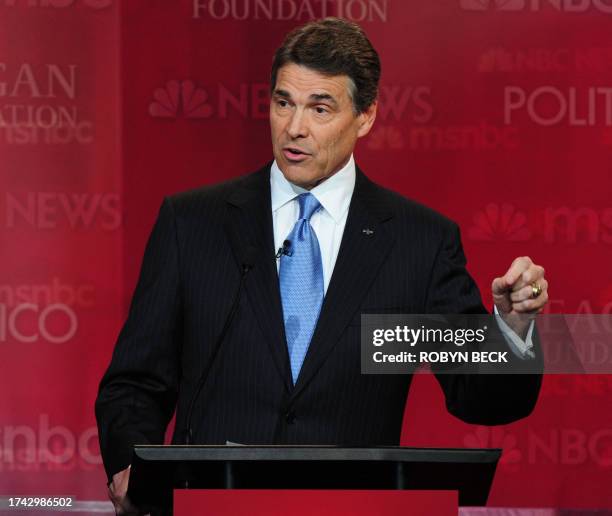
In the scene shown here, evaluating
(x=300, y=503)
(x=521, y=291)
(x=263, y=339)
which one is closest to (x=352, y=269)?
(x=263, y=339)

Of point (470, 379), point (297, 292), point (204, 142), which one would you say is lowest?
point (470, 379)

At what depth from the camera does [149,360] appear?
82.9 inches

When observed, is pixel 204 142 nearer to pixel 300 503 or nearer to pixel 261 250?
pixel 261 250

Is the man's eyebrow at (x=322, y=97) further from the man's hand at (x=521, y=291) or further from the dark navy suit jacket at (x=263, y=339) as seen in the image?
the man's hand at (x=521, y=291)

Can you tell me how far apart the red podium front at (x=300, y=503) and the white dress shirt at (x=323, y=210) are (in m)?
0.77

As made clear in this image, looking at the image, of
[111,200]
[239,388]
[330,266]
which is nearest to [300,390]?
[239,388]

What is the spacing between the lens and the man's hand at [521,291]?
1.74m

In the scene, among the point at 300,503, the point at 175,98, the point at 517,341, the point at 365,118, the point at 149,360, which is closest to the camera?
the point at 300,503

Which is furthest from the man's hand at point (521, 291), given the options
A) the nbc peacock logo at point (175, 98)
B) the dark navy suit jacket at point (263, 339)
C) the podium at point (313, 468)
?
the nbc peacock logo at point (175, 98)

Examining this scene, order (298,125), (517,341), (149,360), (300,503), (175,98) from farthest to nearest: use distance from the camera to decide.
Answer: (175,98) < (298,125) < (149,360) < (517,341) < (300,503)

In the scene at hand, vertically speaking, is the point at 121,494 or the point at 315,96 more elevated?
the point at 315,96

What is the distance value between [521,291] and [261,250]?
0.57m

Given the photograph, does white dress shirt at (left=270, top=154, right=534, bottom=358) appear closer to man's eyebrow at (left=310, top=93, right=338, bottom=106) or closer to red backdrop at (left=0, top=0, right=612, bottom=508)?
man's eyebrow at (left=310, top=93, right=338, bottom=106)

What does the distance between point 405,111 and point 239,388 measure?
152 cm
